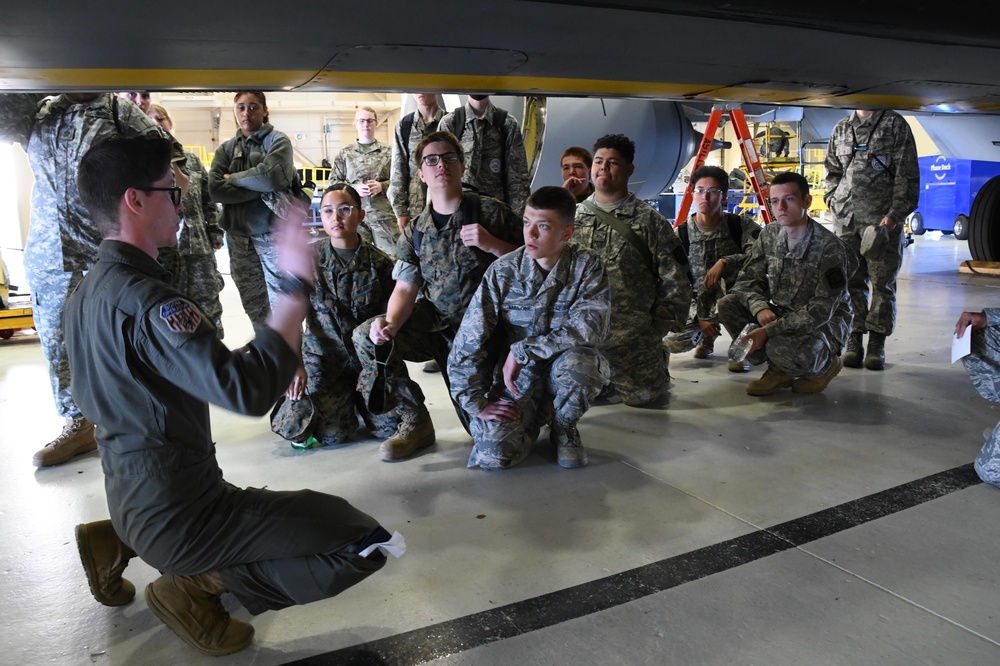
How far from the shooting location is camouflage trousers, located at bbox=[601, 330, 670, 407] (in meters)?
3.62

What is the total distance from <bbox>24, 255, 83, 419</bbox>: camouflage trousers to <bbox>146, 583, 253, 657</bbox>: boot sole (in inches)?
64.1

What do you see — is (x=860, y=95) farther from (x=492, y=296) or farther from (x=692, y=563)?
(x=692, y=563)

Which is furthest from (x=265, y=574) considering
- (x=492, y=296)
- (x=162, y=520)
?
(x=492, y=296)

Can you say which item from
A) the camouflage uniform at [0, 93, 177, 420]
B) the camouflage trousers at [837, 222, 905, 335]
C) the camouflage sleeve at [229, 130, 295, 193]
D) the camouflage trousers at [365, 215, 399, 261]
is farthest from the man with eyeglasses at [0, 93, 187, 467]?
the camouflage trousers at [837, 222, 905, 335]

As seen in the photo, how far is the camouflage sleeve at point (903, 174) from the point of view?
4406 mm

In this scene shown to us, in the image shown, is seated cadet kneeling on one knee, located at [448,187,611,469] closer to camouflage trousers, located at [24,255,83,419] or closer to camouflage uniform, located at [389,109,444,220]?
camouflage trousers, located at [24,255,83,419]

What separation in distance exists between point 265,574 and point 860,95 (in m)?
2.77

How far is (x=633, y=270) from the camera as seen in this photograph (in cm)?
361

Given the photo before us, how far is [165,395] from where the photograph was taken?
149cm

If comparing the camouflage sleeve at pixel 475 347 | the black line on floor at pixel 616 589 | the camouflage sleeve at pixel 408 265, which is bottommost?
the black line on floor at pixel 616 589

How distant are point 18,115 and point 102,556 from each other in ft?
6.64

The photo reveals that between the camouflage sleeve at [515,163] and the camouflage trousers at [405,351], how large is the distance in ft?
3.98

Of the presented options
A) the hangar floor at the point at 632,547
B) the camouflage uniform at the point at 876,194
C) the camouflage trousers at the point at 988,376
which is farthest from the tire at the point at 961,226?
the camouflage trousers at the point at 988,376

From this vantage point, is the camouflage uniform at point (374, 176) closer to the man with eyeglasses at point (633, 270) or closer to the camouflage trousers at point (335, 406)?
the man with eyeglasses at point (633, 270)
